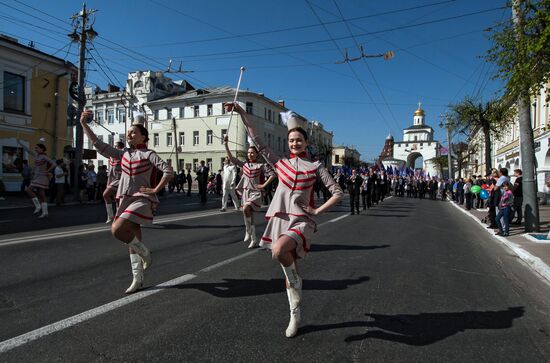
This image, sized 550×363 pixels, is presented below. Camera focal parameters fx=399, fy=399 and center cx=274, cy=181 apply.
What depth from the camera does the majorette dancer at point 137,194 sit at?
452 cm

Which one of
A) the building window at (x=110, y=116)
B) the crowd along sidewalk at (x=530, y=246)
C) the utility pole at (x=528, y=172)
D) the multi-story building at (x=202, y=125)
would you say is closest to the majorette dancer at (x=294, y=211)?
the crowd along sidewalk at (x=530, y=246)

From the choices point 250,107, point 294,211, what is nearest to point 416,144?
point 250,107

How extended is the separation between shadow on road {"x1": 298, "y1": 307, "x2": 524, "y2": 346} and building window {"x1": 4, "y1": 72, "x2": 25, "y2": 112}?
85.8 feet

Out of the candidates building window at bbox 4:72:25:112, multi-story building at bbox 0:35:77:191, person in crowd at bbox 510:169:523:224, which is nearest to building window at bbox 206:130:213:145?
multi-story building at bbox 0:35:77:191

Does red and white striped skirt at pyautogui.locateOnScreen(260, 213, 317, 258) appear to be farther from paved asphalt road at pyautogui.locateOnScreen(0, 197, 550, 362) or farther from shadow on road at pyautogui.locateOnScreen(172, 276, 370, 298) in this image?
shadow on road at pyautogui.locateOnScreen(172, 276, 370, 298)

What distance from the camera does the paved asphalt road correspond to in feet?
10.8

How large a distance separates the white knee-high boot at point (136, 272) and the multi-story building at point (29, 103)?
2045cm

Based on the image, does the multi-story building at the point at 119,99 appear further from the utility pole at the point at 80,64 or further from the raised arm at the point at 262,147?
the raised arm at the point at 262,147

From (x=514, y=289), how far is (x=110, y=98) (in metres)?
66.5

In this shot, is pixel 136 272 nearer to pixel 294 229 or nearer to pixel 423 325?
pixel 294 229

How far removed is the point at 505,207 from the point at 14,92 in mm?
26327

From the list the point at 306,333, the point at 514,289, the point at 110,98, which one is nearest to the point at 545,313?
the point at 514,289

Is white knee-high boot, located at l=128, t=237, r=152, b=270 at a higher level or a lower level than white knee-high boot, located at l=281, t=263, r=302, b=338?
higher

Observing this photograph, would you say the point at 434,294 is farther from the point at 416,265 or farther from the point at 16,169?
the point at 16,169
